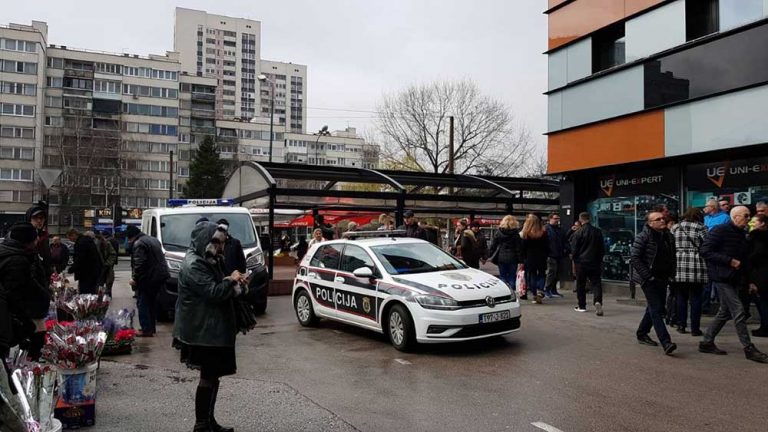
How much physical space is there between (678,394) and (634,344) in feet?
8.34

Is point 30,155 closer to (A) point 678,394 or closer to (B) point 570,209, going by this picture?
(B) point 570,209

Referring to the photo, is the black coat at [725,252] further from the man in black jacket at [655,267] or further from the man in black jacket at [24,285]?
the man in black jacket at [24,285]

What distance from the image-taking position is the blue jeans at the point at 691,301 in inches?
345

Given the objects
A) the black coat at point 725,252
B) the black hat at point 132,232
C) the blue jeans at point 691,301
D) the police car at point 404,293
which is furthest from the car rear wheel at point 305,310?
the black coat at point 725,252

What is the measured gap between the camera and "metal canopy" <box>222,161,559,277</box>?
15691 millimetres

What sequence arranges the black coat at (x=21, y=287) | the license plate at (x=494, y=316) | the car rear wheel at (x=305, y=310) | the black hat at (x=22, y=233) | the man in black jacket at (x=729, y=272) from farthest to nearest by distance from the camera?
the car rear wheel at (x=305, y=310) < the license plate at (x=494, y=316) < the man in black jacket at (x=729, y=272) < the black hat at (x=22, y=233) < the black coat at (x=21, y=287)

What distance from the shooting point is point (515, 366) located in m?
7.26

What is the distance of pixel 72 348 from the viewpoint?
200 inches

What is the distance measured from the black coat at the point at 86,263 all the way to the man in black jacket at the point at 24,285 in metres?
6.34

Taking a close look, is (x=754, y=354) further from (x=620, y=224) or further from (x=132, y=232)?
(x=132, y=232)

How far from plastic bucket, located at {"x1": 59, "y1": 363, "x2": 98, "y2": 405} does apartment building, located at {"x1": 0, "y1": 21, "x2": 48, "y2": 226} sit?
70.2m

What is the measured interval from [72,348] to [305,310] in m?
5.46

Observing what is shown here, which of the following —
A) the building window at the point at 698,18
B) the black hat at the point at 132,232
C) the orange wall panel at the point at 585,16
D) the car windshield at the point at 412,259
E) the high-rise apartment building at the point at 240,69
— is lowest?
the car windshield at the point at 412,259

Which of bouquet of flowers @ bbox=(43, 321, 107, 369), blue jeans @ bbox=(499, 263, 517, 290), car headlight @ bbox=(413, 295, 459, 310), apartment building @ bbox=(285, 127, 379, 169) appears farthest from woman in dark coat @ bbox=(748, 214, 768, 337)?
apartment building @ bbox=(285, 127, 379, 169)
